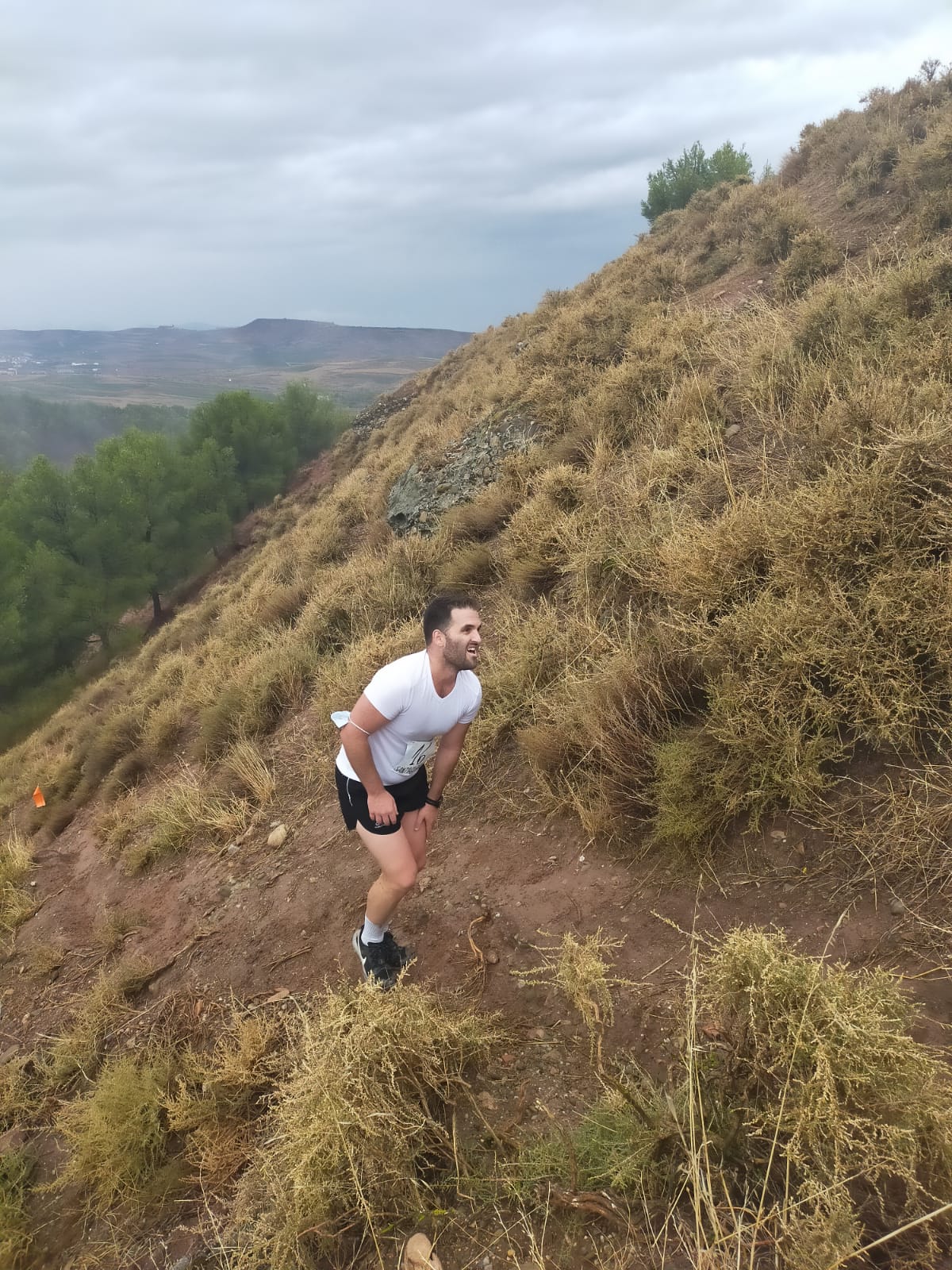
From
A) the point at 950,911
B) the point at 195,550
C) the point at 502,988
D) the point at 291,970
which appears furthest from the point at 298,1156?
the point at 195,550

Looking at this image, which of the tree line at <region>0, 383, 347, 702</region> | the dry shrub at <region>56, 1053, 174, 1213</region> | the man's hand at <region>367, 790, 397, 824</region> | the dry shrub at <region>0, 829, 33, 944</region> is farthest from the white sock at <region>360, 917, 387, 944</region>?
the tree line at <region>0, 383, 347, 702</region>

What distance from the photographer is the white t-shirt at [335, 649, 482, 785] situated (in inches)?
108

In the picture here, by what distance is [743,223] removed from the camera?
10922mm

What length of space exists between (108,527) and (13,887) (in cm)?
1832

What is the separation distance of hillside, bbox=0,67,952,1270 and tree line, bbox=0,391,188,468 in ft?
273

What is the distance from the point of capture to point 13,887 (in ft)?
20.5

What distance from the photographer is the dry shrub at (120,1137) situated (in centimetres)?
264

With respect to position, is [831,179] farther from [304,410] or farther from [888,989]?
[304,410]

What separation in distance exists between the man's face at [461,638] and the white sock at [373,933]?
4.10 feet

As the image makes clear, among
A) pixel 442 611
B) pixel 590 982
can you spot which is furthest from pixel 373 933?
pixel 442 611

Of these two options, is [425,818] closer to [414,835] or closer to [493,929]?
[414,835]

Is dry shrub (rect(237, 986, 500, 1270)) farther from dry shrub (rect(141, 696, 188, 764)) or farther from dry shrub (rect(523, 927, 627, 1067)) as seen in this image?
dry shrub (rect(141, 696, 188, 764))

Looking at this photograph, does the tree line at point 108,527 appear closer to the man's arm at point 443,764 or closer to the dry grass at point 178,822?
the dry grass at point 178,822

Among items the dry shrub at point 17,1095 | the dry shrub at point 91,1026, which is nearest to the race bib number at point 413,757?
the dry shrub at point 91,1026
